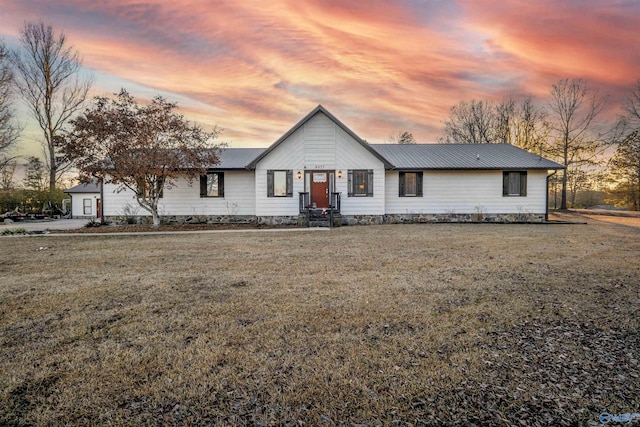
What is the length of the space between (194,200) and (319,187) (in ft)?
24.0

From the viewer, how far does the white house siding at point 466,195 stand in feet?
60.4

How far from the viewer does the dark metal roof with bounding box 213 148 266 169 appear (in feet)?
59.6

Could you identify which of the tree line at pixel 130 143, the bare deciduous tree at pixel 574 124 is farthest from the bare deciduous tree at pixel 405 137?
the tree line at pixel 130 143

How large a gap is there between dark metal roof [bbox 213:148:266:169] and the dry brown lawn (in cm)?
1213

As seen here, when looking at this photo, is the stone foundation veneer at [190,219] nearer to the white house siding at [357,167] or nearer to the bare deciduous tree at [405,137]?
the white house siding at [357,167]

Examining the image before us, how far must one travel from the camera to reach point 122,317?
3934 millimetres

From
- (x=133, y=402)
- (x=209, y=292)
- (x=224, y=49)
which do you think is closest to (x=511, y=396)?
(x=133, y=402)

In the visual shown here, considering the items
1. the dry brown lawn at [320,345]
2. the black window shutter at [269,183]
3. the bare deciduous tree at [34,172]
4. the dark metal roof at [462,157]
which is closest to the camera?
the dry brown lawn at [320,345]

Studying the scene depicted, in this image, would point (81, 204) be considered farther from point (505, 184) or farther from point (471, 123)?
point (471, 123)

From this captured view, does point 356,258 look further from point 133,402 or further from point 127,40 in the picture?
point 127,40

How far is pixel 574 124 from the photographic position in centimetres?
2936

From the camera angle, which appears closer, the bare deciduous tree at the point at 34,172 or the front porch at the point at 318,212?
the front porch at the point at 318,212

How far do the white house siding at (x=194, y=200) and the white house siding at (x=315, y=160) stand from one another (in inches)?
71.5

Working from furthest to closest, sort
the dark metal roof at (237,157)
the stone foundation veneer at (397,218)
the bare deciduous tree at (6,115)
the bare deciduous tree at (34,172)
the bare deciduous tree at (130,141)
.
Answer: the bare deciduous tree at (34,172), the bare deciduous tree at (6,115), the stone foundation veneer at (397,218), the dark metal roof at (237,157), the bare deciduous tree at (130,141)
